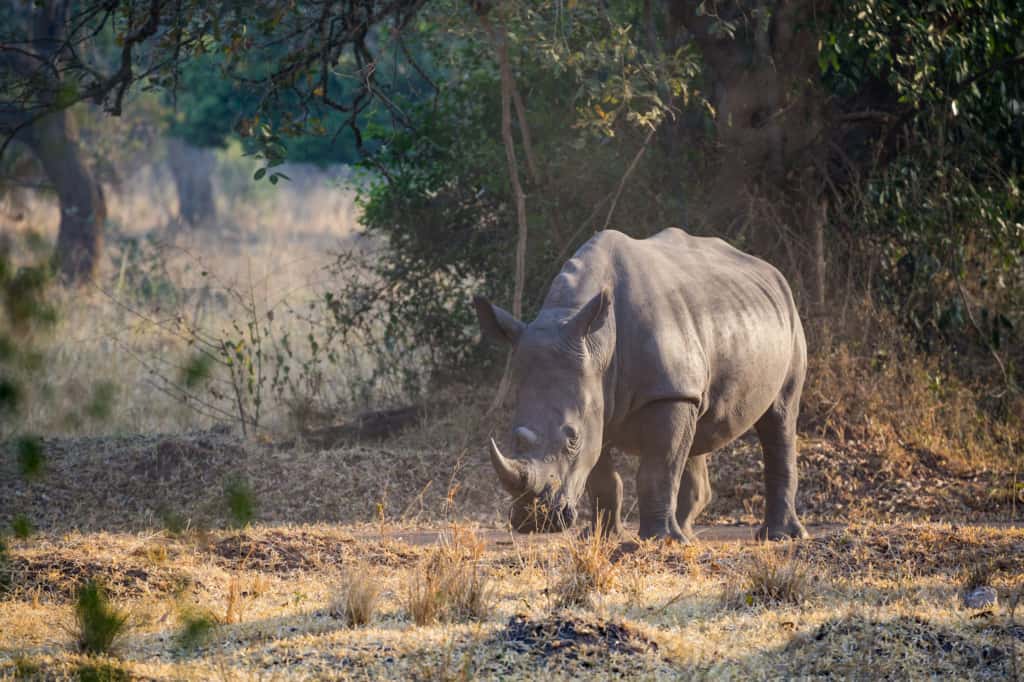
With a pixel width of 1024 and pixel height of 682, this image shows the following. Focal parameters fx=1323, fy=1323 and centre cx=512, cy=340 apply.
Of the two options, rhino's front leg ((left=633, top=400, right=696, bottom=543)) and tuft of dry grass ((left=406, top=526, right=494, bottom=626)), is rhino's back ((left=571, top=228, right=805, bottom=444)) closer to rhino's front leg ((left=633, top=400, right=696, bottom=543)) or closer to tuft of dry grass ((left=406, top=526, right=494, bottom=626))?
rhino's front leg ((left=633, top=400, right=696, bottom=543))

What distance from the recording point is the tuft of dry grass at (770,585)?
590 centimetres

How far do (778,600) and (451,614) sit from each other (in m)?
1.52

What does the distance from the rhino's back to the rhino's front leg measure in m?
0.09

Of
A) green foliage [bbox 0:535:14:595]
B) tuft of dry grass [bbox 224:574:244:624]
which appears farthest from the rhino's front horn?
green foliage [bbox 0:535:14:595]

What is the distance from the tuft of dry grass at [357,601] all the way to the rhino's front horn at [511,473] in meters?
0.90

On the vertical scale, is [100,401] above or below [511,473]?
above

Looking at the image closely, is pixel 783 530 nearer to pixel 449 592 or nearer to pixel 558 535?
pixel 558 535

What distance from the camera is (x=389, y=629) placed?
532cm

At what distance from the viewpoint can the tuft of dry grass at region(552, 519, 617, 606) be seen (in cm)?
571

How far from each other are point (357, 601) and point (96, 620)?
2.60m

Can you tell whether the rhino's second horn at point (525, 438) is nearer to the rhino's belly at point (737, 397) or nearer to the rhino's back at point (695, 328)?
the rhino's back at point (695, 328)

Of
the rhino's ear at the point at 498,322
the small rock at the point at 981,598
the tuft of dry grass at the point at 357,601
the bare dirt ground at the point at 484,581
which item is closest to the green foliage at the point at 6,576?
the bare dirt ground at the point at 484,581

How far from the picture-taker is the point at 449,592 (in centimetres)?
556

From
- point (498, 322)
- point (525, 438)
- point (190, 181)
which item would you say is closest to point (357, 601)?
point (525, 438)
